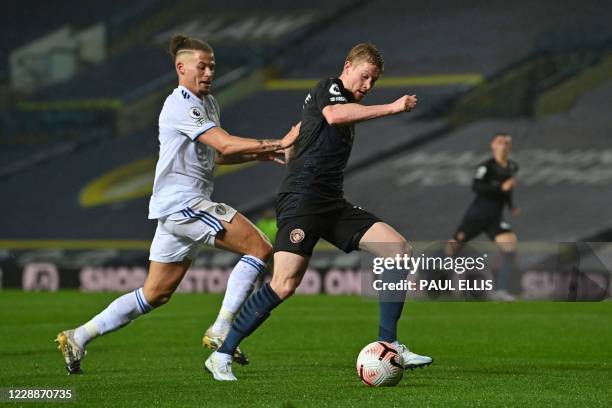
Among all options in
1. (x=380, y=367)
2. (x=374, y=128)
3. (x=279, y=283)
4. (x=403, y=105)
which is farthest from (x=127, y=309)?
(x=374, y=128)

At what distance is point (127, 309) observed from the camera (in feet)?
24.0

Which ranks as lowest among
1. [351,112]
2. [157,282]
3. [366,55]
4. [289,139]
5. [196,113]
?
[157,282]

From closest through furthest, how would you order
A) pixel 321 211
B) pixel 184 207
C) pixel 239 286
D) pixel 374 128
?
1. pixel 321 211
2. pixel 184 207
3. pixel 239 286
4. pixel 374 128

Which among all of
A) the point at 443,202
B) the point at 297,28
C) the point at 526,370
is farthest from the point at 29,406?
the point at 297,28

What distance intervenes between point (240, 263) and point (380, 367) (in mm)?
1345

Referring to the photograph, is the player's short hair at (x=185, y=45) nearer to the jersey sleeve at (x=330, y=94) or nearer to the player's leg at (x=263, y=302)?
the jersey sleeve at (x=330, y=94)

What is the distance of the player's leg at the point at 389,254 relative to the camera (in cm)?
695

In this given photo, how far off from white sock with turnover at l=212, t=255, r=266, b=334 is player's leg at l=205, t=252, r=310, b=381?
0.57 metres

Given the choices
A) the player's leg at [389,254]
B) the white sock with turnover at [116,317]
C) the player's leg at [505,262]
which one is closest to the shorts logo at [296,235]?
the player's leg at [389,254]

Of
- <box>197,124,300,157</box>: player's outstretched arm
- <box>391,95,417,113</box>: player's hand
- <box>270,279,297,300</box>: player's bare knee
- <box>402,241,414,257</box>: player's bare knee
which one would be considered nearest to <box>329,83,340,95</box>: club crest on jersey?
<box>197,124,300,157</box>: player's outstretched arm

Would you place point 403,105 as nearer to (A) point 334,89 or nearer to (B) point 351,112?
Result: (B) point 351,112

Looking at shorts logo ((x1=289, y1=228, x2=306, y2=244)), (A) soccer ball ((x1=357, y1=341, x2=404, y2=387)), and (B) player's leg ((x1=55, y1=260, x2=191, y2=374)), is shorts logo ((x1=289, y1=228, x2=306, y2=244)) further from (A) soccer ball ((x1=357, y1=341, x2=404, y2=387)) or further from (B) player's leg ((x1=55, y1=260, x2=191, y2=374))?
(B) player's leg ((x1=55, y1=260, x2=191, y2=374))

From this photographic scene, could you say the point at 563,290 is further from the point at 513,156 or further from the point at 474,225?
the point at 513,156

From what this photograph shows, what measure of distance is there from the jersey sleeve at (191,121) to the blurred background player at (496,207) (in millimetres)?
8424
